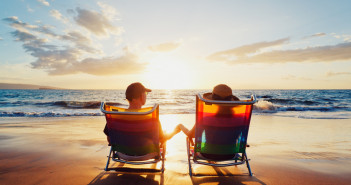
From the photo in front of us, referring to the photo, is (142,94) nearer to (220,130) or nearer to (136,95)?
(136,95)

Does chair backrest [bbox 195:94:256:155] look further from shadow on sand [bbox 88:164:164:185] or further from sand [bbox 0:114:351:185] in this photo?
shadow on sand [bbox 88:164:164:185]

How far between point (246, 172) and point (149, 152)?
1.86 meters

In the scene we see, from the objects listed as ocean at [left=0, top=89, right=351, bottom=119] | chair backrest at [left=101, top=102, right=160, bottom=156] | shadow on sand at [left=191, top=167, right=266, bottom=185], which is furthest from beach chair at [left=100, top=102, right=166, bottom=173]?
ocean at [left=0, top=89, right=351, bottom=119]

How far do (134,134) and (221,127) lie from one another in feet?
4.35

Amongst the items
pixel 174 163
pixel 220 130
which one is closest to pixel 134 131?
pixel 220 130

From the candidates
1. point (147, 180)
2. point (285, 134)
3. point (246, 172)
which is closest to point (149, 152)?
point (147, 180)

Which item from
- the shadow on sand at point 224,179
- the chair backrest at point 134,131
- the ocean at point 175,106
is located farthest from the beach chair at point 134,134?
the ocean at point 175,106

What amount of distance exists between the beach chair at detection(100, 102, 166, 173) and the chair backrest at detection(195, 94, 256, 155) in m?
0.66

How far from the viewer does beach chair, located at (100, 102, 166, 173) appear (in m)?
2.92

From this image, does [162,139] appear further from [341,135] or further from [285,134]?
[341,135]

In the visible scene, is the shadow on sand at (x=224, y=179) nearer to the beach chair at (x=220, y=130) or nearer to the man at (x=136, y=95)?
the beach chair at (x=220, y=130)

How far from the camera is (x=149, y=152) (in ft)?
10.3

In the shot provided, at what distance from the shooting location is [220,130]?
3.10 metres

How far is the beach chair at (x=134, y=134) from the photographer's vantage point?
9.57 ft
